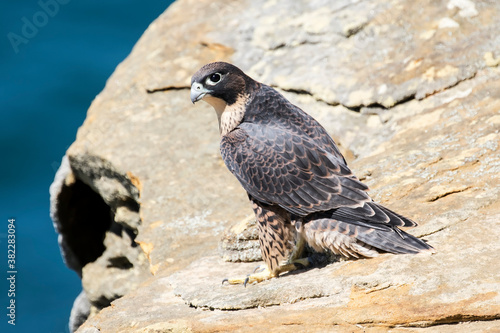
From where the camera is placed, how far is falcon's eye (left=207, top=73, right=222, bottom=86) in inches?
138

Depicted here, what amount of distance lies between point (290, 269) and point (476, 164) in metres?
1.12

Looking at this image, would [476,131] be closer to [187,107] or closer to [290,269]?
[290,269]

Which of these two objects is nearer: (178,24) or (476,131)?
(476,131)

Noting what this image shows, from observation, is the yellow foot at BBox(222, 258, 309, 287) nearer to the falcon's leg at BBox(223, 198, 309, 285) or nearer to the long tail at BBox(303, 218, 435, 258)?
the falcon's leg at BBox(223, 198, 309, 285)

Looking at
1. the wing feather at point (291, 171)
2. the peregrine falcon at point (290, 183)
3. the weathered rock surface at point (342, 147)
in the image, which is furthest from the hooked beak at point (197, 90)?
the weathered rock surface at point (342, 147)

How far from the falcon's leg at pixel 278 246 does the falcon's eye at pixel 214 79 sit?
2.14ft

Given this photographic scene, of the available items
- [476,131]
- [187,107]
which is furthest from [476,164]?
[187,107]

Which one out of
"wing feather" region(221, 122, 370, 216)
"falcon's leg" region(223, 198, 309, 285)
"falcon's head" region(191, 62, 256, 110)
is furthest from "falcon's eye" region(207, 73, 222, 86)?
"falcon's leg" region(223, 198, 309, 285)

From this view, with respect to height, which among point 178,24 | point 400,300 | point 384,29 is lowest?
point 400,300

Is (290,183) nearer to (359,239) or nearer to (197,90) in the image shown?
(359,239)

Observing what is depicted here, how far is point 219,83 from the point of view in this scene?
3506mm

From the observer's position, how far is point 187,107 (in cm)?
533

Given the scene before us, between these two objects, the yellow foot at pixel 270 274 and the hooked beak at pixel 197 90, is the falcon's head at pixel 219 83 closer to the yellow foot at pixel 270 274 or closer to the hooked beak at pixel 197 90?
the hooked beak at pixel 197 90

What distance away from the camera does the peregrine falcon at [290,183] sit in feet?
9.74
